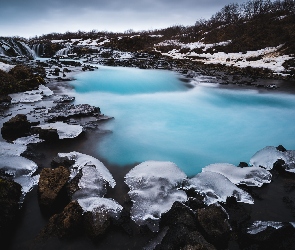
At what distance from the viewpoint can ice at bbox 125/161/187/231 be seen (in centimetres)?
379

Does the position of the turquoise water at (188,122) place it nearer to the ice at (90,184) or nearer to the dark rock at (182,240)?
the ice at (90,184)

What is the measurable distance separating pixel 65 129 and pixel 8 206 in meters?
3.49

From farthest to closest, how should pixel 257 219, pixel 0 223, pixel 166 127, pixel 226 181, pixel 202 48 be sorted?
pixel 202 48 < pixel 166 127 < pixel 226 181 < pixel 257 219 < pixel 0 223

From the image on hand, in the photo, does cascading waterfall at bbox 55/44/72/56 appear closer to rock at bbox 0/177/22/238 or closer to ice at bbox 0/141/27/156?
ice at bbox 0/141/27/156

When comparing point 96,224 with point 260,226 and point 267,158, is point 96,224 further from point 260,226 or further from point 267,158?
point 267,158

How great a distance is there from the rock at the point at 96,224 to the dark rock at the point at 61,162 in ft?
6.35

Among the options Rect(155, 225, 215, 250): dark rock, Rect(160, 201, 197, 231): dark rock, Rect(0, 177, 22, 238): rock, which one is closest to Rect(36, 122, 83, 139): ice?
→ Rect(0, 177, 22, 238): rock

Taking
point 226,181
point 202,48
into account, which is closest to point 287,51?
point 202,48

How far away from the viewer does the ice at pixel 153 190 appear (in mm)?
3794

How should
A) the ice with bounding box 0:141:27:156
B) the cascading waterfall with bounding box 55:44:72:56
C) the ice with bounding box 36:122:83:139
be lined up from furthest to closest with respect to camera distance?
the cascading waterfall with bounding box 55:44:72:56, the ice with bounding box 36:122:83:139, the ice with bounding box 0:141:27:156

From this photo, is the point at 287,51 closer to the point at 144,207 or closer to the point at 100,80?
the point at 100,80

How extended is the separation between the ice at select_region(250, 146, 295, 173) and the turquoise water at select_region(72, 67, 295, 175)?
1.69 ft

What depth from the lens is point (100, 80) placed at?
16.4 m

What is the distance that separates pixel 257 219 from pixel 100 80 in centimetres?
1453
